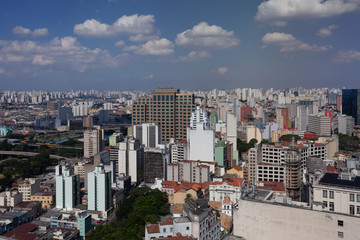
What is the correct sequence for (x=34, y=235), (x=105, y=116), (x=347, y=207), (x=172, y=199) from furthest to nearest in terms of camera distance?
(x=105, y=116) → (x=172, y=199) → (x=34, y=235) → (x=347, y=207)

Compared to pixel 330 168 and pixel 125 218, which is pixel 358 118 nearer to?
pixel 330 168

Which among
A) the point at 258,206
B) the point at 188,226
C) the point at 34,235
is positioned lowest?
the point at 34,235

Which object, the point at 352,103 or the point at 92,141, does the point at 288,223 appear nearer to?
the point at 92,141

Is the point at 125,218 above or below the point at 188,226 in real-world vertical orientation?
below

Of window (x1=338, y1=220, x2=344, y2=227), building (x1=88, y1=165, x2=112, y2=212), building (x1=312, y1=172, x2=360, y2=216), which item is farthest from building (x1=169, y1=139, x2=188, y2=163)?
window (x1=338, y1=220, x2=344, y2=227)

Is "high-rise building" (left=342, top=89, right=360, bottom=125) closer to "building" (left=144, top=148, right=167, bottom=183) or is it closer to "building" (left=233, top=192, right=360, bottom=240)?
"building" (left=144, top=148, right=167, bottom=183)

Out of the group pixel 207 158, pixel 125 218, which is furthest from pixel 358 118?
pixel 125 218
